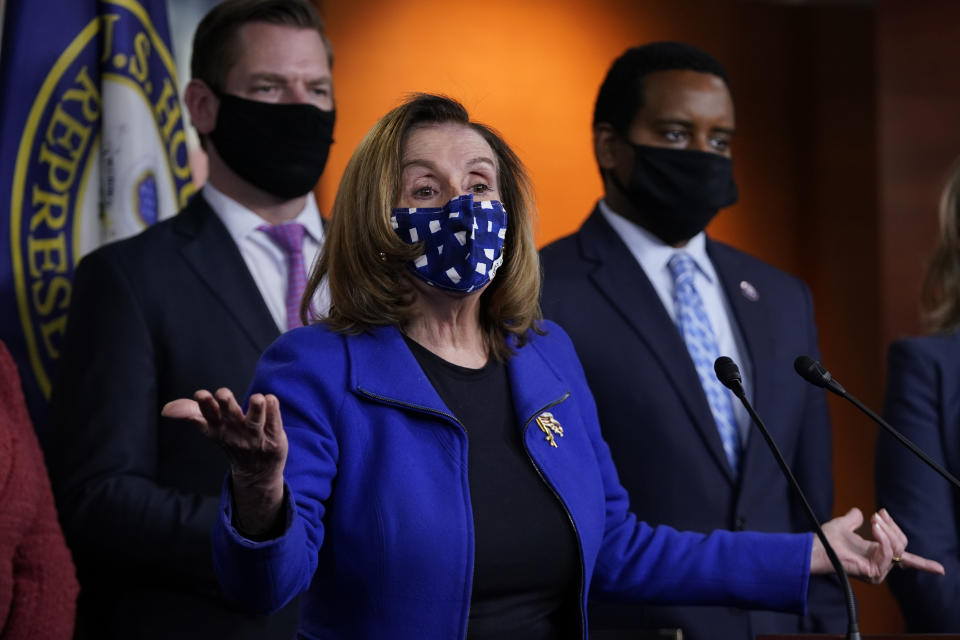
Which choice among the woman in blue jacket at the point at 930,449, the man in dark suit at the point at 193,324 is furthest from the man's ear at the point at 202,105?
the woman in blue jacket at the point at 930,449

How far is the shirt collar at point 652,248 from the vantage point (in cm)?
285

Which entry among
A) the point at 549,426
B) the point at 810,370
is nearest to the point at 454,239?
the point at 549,426

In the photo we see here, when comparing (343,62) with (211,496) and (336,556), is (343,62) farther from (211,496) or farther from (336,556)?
(336,556)

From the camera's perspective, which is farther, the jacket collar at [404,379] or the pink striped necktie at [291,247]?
the pink striped necktie at [291,247]

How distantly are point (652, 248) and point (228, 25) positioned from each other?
1.16 m

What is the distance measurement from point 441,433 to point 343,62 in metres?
2.73

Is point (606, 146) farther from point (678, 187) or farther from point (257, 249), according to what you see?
point (257, 249)

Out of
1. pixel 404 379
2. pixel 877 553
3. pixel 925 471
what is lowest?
pixel 925 471

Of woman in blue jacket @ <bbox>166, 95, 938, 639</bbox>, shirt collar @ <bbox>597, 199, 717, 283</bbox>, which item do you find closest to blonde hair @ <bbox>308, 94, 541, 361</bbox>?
→ woman in blue jacket @ <bbox>166, 95, 938, 639</bbox>

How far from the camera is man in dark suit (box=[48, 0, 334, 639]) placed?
2.45m

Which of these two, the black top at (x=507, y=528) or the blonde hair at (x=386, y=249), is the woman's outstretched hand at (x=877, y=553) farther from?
the blonde hair at (x=386, y=249)

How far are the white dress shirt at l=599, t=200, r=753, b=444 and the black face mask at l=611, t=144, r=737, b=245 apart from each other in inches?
1.7

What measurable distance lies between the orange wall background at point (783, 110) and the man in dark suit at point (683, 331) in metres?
1.29

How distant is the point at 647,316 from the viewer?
2727mm
